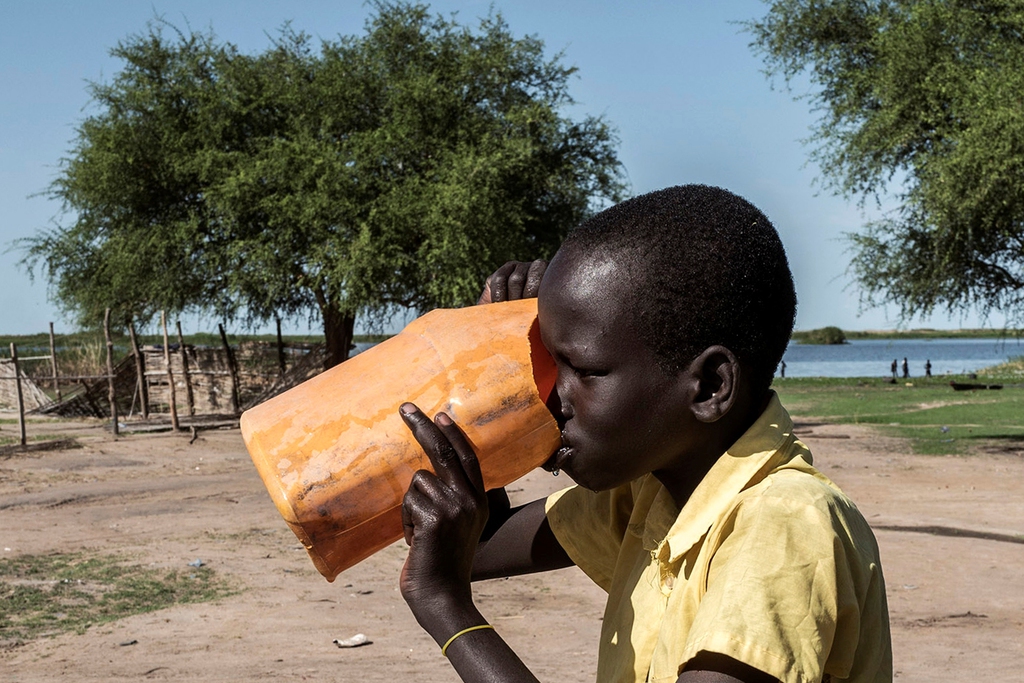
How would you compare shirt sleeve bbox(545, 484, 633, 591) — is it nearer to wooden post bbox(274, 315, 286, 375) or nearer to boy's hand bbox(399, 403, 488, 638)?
boy's hand bbox(399, 403, 488, 638)

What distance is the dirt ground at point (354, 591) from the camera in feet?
16.6

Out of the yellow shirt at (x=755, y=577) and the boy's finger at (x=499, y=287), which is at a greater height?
the boy's finger at (x=499, y=287)

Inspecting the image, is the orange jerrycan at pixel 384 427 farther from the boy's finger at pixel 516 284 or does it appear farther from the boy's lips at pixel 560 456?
the boy's finger at pixel 516 284

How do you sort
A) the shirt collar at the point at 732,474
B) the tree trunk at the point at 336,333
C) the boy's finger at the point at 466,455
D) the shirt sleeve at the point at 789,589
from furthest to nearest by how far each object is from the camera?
1. the tree trunk at the point at 336,333
2. the boy's finger at the point at 466,455
3. the shirt collar at the point at 732,474
4. the shirt sleeve at the point at 789,589

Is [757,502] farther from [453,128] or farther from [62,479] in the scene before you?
[453,128]

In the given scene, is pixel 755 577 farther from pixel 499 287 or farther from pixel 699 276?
pixel 499 287

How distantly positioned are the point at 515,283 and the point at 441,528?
58 centimetres

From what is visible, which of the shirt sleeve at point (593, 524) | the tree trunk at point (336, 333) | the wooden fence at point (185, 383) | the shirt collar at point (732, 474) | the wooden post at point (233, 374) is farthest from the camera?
the wooden fence at point (185, 383)

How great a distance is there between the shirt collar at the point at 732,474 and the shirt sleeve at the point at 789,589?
0.09 m

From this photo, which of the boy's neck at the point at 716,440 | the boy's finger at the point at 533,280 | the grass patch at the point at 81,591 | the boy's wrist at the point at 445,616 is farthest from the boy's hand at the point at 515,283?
the grass patch at the point at 81,591

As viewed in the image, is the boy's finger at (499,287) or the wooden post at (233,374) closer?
the boy's finger at (499,287)

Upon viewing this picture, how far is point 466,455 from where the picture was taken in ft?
5.15

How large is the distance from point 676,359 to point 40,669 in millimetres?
4634

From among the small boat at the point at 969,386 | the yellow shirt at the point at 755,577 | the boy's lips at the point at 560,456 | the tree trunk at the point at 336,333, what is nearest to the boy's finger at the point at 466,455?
the boy's lips at the point at 560,456
